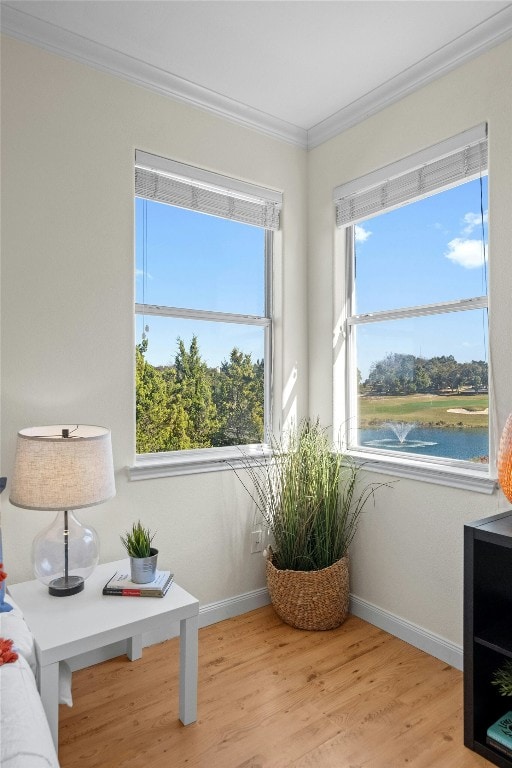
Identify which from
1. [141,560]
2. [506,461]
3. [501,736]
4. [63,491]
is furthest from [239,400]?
[501,736]

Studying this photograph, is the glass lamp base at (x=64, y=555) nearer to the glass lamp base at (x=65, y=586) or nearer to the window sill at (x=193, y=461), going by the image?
the glass lamp base at (x=65, y=586)

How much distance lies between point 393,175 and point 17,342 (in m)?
1.91

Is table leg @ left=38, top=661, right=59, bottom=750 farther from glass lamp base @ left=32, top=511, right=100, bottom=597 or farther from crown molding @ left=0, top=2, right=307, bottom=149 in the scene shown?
crown molding @ left=0, top=2, right=307, bottom=149

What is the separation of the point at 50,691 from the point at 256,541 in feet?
4.52

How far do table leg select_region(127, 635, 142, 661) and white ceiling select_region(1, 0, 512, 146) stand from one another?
8.37 ft

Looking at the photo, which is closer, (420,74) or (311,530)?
(420,74)

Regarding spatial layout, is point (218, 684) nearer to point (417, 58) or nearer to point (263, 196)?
point (263, 196)

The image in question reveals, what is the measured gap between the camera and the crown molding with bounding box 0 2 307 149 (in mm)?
1964

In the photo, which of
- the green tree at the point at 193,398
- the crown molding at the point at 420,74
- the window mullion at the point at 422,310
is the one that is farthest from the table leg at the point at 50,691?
the crown molding at the point at 420,74

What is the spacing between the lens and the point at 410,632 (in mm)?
2336

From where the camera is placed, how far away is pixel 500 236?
2004mm

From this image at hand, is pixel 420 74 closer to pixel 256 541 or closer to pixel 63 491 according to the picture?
pixel 63 491

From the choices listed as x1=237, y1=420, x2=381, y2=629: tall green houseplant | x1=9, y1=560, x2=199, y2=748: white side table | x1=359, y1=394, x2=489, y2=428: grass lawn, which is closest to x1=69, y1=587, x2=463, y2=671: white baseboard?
x1=237, y1=420, x2=381, y2=629: tall green houseplant

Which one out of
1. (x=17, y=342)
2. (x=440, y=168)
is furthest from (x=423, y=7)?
(x=17, y=342)
